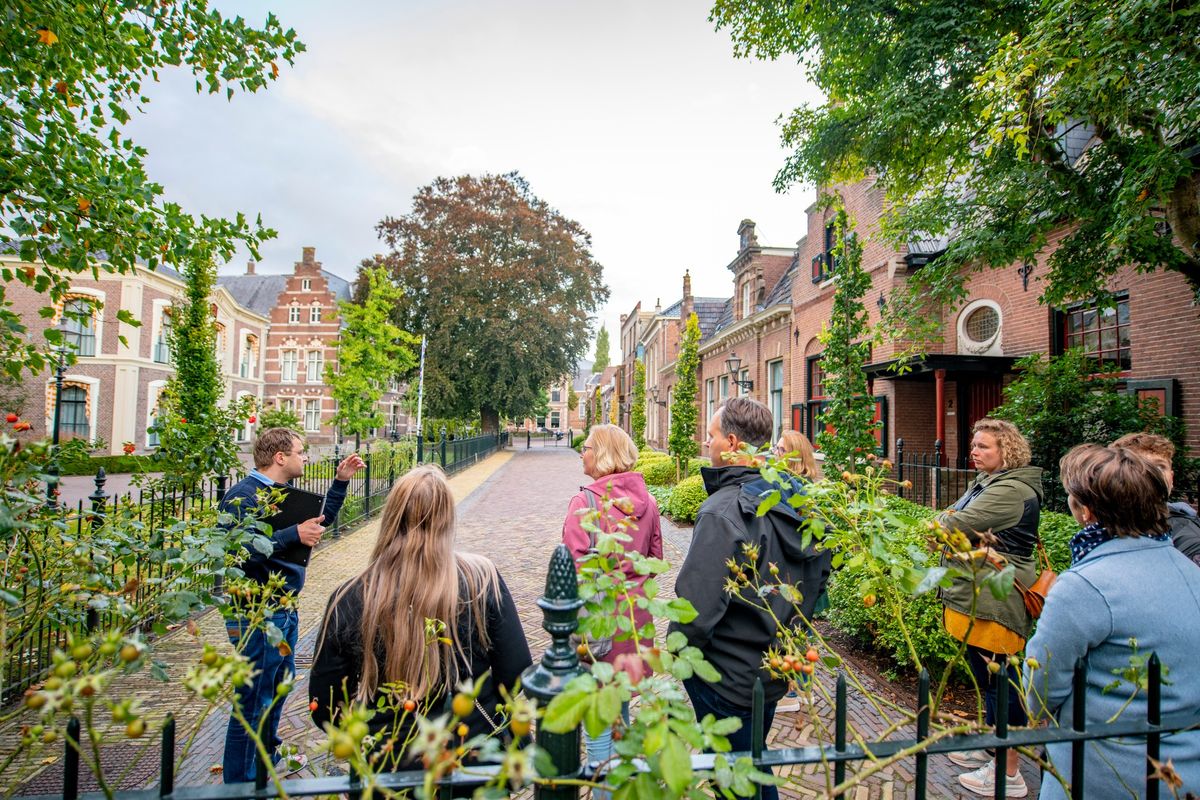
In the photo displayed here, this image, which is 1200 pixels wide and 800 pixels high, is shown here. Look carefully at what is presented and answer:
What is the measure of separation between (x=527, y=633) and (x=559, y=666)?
440 cm

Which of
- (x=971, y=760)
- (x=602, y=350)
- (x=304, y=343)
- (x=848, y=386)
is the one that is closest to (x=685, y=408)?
(x=848, y=386)

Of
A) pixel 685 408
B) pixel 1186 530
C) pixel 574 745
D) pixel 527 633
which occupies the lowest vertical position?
pixel 527 633

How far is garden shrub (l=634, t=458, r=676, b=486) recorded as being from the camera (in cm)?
1562

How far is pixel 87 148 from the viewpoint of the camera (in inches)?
110

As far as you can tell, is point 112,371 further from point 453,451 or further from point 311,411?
point 453,451

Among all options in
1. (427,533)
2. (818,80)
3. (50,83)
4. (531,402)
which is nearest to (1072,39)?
(818,80)

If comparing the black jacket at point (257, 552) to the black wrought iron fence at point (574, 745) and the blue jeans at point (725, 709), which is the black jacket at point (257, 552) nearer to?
the black wrought iron fence at point (574, 745)

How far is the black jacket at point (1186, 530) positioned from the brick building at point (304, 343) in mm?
38865

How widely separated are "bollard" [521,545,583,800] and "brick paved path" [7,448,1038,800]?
1.52ft

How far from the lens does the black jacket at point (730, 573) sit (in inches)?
85.2

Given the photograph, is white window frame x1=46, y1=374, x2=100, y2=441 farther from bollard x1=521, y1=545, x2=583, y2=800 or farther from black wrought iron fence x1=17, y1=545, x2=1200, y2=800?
bollard x1=521, y1=545, x2=583, y2=800

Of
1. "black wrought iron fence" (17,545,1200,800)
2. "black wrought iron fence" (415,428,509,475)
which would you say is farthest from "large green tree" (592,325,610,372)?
"black wrought iron fence" (17,545,1200,800)

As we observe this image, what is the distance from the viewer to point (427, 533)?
6.61ft

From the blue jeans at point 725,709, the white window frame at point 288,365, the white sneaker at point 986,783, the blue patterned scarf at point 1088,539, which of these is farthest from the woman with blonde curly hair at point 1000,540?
the white window frame at point 288,365
